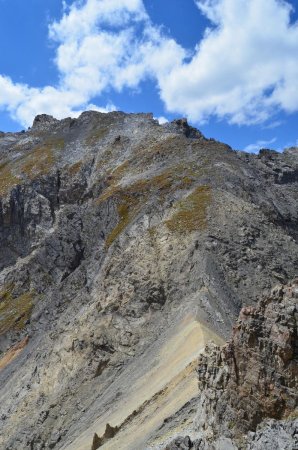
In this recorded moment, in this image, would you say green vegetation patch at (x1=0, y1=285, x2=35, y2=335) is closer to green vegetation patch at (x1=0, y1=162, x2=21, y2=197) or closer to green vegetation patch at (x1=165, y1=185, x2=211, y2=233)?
green vegetation patch at (x1=165, y1=185, x2=211, y2=233)

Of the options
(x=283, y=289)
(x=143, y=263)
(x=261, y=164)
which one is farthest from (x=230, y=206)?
(x=261, y=164)

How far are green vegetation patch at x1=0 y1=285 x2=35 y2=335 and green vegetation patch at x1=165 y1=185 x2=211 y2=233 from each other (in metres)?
29.4

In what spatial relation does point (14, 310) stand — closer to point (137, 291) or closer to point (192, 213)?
point (137, 291)

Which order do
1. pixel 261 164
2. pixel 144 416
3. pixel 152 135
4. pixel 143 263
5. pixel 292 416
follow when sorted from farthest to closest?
1. pixel 261 164
2. pixel 152 135
3. pixel 143 263
4. pixel 144 416
5. pixel 292 416

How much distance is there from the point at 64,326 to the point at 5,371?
11089 mm

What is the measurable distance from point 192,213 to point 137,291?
12.2m

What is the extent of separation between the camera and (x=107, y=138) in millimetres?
117438

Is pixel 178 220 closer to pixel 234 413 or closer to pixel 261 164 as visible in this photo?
pixel 234 413

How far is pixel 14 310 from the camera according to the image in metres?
78.2

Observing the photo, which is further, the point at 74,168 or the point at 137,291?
the point at 74,168

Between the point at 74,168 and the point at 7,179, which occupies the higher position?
the point at 7,179

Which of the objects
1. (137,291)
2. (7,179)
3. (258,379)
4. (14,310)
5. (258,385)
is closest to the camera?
(258,385)

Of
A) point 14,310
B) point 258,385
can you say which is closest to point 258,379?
point 258,385

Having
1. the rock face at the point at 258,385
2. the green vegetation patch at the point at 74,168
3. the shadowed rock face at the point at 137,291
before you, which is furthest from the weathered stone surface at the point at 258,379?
the green vegetation patch at the point at 74,168
